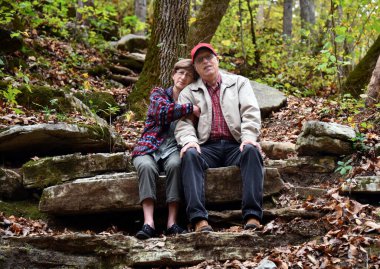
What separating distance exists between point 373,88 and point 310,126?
236cm

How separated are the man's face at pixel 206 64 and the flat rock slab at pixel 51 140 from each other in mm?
1838

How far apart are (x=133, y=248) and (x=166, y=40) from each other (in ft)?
15.6

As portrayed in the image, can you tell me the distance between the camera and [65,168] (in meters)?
5.64

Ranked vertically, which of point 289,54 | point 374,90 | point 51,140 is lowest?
point 51,140

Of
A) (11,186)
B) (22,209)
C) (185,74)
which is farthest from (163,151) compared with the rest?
(11,186)

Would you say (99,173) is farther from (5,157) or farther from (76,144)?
(5,157)

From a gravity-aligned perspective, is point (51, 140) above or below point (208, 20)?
below

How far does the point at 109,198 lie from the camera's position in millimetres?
5117

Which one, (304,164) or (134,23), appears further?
(134,23)

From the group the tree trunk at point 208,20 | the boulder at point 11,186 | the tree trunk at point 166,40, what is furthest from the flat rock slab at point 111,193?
the tree trunk at point 208,20

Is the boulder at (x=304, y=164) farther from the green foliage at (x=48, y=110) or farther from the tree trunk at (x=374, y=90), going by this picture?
the green foliage at (x=48, y=110)

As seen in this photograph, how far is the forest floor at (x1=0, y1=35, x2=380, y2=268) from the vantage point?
3.95 metres

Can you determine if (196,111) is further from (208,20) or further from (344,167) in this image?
(208,20)

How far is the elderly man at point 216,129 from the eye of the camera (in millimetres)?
4754
